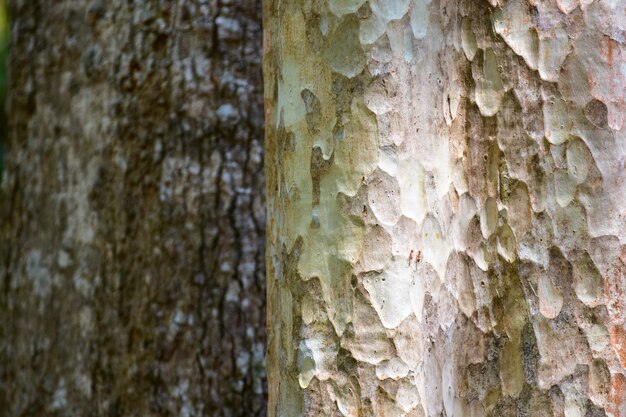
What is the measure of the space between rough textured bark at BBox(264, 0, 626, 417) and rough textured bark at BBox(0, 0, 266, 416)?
581 mm

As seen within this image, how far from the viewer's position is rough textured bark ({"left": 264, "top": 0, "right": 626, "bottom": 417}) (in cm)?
103

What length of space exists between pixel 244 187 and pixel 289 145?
613 mm

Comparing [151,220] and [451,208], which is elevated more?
[151,220]

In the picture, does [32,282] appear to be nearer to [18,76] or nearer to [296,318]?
[18,76]

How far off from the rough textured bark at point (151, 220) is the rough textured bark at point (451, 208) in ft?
1.90

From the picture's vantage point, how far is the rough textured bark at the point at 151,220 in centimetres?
167

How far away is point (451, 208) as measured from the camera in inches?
43.6

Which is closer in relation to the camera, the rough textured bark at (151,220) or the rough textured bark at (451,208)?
the rough textured bark at (451,208)

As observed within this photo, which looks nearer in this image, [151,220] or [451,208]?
[451,208]

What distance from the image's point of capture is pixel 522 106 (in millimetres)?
1078

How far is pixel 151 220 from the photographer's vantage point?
1.71m

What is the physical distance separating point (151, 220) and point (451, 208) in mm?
817

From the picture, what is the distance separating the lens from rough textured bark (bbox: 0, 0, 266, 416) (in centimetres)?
167

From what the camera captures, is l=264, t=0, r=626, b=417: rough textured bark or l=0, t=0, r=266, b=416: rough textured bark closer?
l=264, t=0, r=626, b=417: rough textured bark
